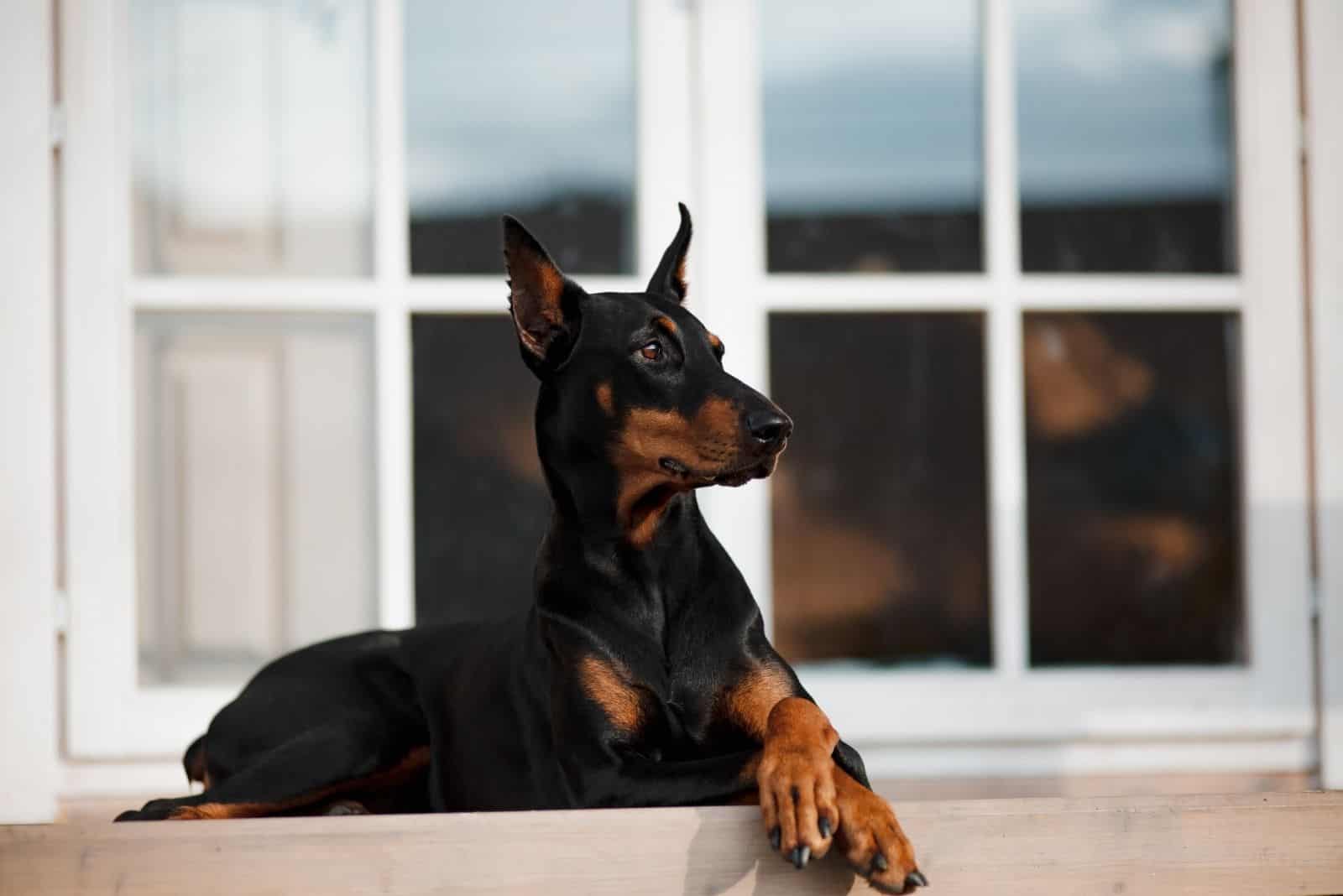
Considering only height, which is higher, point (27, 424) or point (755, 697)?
point (27, 424)

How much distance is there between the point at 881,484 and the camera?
15.7 ft

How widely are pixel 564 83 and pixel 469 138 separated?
0.28 metres

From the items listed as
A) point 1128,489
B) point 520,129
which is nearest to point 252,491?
point 520,129

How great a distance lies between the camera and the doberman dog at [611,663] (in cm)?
168

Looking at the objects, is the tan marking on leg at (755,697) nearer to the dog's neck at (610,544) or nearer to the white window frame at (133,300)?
the dog's neck at (610,544)

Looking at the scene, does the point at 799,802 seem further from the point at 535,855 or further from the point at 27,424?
the point at 27,424

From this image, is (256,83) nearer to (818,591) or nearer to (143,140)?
(143,140)

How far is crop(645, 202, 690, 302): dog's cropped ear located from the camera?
201cm

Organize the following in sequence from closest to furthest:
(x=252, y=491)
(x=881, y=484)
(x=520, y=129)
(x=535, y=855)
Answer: (x=535, y=855)
(x=252, y=491)
(x=520, y=129)
(x=881, y=484)

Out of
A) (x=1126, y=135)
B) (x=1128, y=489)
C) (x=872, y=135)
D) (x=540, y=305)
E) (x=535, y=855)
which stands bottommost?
(x=535, y=855)

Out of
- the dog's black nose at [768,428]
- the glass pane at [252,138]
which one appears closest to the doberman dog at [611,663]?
the dog's black nose at [768,428]

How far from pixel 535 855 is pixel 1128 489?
3196 mm

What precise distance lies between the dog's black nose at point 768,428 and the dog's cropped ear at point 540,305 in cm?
32

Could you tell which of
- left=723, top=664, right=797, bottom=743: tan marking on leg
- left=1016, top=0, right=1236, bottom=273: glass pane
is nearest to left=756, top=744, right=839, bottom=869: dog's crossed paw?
left=723, top=664, right=797, bottom=743: tan marking on leg
